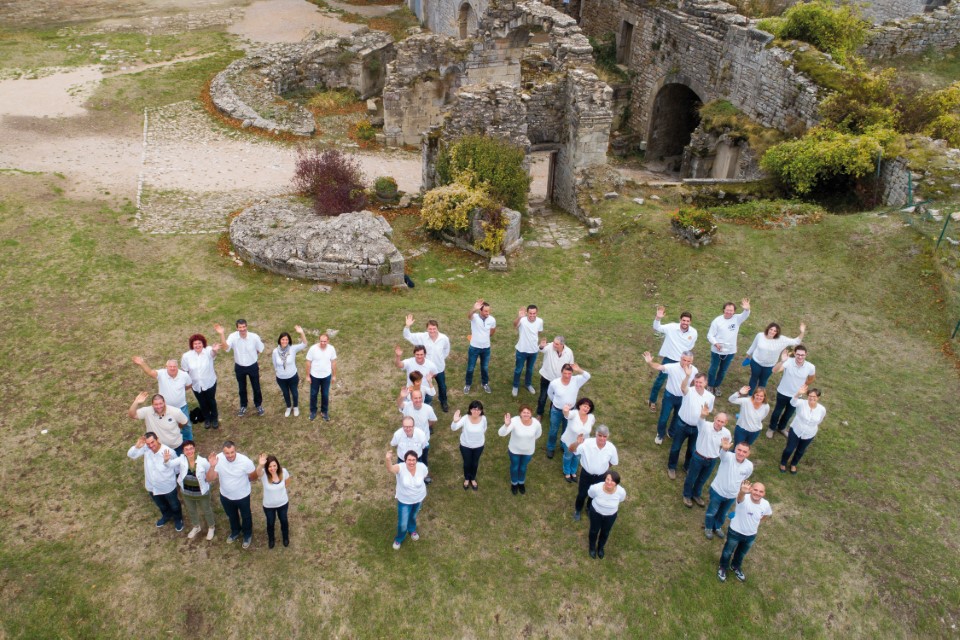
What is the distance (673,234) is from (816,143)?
4505 mm

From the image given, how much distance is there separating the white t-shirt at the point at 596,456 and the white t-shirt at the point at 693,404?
50.6 inches

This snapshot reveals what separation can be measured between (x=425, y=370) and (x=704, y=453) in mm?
3714

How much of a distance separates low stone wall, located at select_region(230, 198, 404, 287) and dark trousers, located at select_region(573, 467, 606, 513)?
22.3 ft

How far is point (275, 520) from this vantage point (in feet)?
26.8

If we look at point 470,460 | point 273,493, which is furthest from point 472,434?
point 273,493

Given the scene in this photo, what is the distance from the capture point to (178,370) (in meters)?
8.95

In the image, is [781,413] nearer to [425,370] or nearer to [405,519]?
[425,370]

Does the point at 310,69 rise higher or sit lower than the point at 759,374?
higher


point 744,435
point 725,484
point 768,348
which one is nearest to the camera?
point 725,484

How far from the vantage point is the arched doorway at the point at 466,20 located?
96.4ft

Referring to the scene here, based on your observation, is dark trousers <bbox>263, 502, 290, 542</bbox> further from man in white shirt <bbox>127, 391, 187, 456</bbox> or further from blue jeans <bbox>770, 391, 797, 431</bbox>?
blue jeans <bbox>770, 391, 797, 431</bbox>

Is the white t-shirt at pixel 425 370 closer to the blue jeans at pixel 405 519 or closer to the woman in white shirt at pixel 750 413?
the blue jeans at pixel 405 519

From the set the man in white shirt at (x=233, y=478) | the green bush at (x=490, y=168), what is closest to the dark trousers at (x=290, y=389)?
the man in white shirt at (x=233, y=478)

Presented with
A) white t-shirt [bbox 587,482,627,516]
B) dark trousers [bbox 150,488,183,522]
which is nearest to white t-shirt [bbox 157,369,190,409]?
dark trousers [bbox 150,488,183,522]
